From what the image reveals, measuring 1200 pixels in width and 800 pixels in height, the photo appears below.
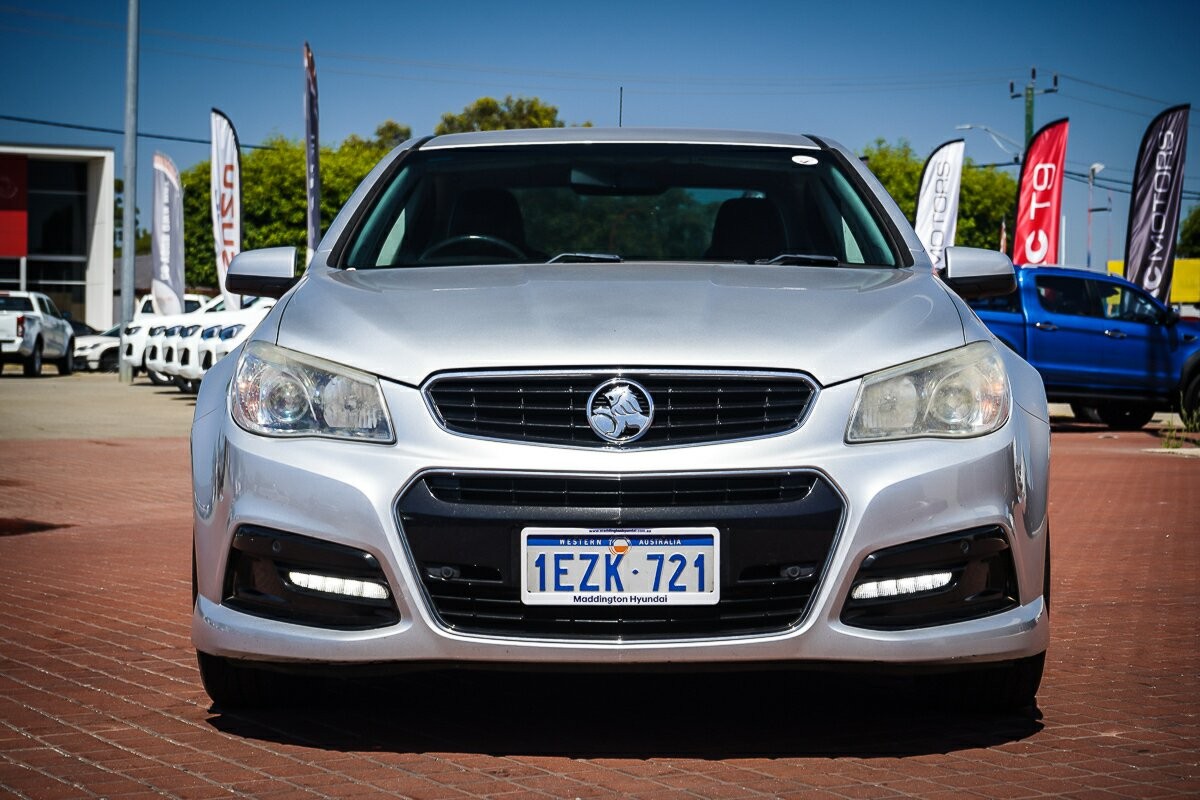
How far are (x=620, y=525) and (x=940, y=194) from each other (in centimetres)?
2324

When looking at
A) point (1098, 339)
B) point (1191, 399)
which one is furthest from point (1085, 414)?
point (1098, 339)

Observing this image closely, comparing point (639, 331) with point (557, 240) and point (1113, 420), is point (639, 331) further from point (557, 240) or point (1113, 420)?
point (1113, 420)

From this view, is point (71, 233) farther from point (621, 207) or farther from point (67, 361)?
point (621, 207)

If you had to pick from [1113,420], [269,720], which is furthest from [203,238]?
[269,720]

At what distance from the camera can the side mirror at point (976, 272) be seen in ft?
16.2

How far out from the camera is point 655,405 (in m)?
3.78

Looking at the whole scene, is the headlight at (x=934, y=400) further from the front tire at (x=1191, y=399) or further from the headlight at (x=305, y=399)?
the front tire at (x=1191, y=399)

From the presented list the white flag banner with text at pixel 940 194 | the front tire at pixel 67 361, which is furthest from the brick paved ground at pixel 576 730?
the front tire at pixel 67 361

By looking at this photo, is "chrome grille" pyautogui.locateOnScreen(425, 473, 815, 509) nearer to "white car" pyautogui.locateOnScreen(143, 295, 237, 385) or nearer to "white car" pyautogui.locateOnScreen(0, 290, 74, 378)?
"white car" pyautogui.locateOnScreen(143, 295, 237, 385)

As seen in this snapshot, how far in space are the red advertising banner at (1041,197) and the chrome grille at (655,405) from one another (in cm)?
2111

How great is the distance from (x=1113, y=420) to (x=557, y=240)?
1783 cm

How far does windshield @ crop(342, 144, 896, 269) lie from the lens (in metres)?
5.20

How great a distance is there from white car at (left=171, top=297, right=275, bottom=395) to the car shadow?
18479 mm

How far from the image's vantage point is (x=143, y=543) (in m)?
8.94
